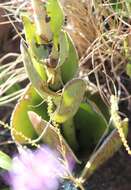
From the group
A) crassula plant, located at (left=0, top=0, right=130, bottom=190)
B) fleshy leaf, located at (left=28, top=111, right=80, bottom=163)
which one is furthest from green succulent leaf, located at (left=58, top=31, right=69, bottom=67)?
fleshy leaf, located at (left=28, top=111, right=80, bottom=163)

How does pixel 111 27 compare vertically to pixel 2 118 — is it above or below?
above

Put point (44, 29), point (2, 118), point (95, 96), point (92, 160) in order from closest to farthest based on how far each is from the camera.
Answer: point (44, 29) < point (92, 160) < point (95, 96) < point (2, 118)

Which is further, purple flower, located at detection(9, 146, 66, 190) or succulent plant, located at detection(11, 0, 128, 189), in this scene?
purple flower, located at detection(9, 146, 66, 190)

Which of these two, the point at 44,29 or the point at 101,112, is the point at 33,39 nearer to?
the point at 44,29

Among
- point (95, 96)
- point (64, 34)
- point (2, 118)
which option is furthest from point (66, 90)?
point (2, 118)

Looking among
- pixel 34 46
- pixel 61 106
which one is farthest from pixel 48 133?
pixel 34 46

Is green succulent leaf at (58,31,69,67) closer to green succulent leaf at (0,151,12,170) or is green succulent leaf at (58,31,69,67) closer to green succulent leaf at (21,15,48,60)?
green succulent leaf at (21,15,48,60)

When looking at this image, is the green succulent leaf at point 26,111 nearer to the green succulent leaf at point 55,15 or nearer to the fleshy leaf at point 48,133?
the fleshy leaf at point 48,133

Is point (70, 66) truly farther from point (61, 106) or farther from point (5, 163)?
point (5, 163)
